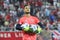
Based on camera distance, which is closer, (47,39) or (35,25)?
(35,25)

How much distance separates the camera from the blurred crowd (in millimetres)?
12368

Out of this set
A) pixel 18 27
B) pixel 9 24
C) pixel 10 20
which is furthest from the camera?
pixel 10 20

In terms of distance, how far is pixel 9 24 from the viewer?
11.6 metres

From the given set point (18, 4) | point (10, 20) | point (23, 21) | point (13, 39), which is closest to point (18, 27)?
point (23, 21)

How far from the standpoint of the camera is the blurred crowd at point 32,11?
1237 centimetres

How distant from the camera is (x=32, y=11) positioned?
1381 cm

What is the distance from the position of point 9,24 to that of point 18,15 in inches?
72.0

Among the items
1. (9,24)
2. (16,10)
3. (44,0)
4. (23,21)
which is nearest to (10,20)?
(9,24)

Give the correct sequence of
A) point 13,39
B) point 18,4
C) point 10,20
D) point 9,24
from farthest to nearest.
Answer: point 18,4 < point 10,20 < point 9,24 < point 13,39

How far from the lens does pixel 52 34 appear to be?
10062 millimetres

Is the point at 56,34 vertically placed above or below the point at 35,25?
below

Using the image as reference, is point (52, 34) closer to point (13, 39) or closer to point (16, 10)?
point (13, 39)

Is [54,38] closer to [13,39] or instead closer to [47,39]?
[47,39]

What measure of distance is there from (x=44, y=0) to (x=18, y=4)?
1711 millimetres
